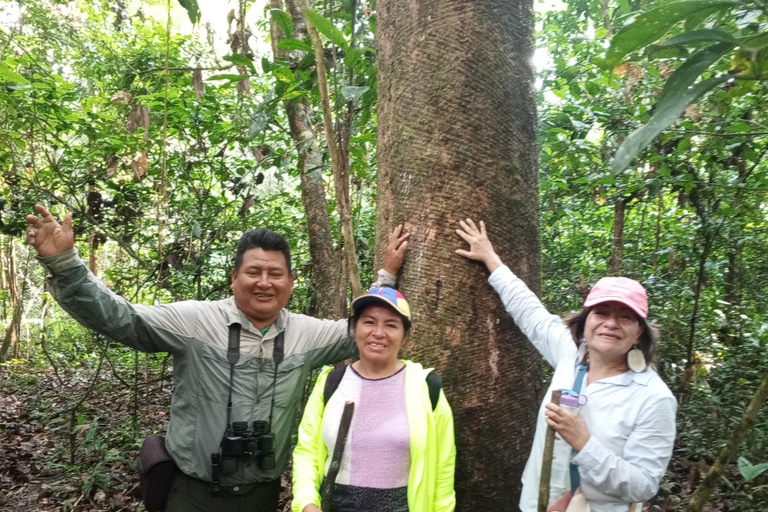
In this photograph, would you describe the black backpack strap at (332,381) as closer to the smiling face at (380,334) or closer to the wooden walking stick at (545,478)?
the smiling face at (380,334)

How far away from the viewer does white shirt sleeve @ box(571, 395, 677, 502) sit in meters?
1.49

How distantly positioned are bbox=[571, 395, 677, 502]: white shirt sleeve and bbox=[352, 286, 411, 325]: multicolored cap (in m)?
0.66

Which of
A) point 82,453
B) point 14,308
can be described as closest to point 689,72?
point 82,453

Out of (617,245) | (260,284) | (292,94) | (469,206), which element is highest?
(292,94)

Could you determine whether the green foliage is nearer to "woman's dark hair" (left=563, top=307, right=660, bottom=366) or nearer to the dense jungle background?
"woman's dark hair" (left=563, top=307, right=660, bottom=366)

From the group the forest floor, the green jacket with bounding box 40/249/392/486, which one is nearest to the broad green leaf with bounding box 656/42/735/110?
the green jacket with bounding box 40/249/392/486

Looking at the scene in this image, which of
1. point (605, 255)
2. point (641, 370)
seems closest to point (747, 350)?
point (605, 255)

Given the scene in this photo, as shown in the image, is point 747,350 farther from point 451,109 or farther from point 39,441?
point 39,441

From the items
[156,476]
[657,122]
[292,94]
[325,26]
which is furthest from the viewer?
[292,94]

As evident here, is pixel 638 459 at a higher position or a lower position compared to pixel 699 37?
lower

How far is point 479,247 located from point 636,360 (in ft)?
1.98

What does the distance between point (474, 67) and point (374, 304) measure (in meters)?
0.90

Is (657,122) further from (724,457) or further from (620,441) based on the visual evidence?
(724,457)

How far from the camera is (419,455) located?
162 centimetres
